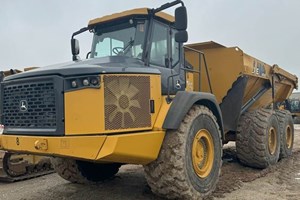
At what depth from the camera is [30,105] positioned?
425cm

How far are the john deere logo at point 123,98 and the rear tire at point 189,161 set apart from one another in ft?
2.10

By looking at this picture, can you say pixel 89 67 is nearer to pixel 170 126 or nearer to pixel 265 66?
pixel 170 126

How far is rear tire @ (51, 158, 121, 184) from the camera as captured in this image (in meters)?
5.72

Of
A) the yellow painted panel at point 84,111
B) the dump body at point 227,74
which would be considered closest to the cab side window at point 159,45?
the yellow painted panel at point 84,111

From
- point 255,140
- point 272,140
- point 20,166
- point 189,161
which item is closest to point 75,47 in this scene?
point 20,166

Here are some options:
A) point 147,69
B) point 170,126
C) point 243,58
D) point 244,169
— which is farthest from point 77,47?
point 244,169

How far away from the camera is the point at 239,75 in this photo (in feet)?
22.2

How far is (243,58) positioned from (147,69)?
298 cm

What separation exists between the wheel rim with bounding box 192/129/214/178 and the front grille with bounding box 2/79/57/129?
6.12 ft

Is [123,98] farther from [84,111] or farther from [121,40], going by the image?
[121,40]

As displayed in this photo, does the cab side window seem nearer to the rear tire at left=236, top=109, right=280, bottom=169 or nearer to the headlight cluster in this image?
the headlight cluster

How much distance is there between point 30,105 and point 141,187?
89.2 inches

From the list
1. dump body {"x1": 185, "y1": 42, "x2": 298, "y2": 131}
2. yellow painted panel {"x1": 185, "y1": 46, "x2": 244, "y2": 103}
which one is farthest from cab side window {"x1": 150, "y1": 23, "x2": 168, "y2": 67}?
yellow painted panel {"x1": 185, "y1": 46, "x2": 244, "y2": 103}

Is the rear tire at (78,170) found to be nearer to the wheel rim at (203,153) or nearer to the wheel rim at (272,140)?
the wheel rim at (203,153)
